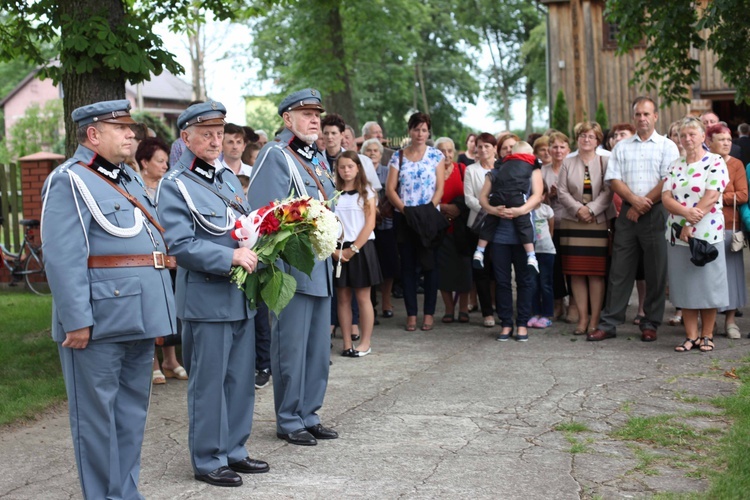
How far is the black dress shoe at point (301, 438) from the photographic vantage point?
6375 mm

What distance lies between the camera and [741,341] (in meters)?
9.60

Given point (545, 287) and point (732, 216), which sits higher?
point (732, 216)

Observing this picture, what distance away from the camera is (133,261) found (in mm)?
5035

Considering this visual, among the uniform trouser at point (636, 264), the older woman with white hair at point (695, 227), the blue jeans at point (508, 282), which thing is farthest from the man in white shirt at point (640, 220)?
the blue jeans at point (508, 282)

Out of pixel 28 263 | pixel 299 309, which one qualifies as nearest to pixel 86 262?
pixel 299 309

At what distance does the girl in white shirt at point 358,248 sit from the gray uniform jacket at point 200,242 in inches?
139

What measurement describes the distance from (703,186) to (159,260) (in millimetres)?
5648

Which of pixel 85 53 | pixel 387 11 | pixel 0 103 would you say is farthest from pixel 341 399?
pixel 0 103

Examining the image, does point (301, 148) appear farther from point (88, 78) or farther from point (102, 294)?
point (88, 78)

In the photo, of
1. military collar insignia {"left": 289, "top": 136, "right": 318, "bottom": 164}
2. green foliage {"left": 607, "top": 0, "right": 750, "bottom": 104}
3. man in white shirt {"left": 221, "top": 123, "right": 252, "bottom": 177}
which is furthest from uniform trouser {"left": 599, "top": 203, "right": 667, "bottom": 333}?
military collar insignia {"left": 289, "top": 136, "right": 318, "bottom": 164}

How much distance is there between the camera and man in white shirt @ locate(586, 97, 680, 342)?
974 centimetres

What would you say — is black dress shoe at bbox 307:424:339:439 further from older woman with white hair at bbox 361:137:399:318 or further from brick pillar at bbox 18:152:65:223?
brick pillar at bbox 18:152:65:223

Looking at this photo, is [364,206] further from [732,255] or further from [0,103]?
[0,103]

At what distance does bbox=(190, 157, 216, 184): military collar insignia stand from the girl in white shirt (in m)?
3.57
